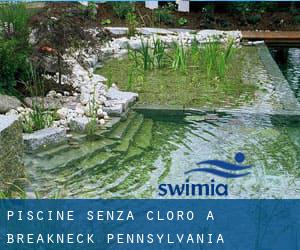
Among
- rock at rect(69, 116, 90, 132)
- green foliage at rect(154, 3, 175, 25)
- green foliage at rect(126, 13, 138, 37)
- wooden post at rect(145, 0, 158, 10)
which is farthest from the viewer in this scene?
wooden post at rect(145, 0, 158, 10)

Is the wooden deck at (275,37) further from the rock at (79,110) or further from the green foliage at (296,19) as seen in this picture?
the rock at (79,110)

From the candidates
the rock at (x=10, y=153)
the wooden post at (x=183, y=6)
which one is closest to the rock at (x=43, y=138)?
the rock at (x=10, y=153)

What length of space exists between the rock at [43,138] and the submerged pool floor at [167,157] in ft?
0.25

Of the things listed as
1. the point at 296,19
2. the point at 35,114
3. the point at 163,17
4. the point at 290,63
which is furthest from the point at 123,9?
the point at 35,114

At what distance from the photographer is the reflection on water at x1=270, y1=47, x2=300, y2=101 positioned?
7777mm

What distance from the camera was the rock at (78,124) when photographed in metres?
5.14

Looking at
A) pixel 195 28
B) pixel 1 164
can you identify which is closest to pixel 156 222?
pixel 1 164

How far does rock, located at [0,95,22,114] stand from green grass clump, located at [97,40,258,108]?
1.24m

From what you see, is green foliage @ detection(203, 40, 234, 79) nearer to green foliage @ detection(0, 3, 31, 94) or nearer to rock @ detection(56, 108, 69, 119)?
green foliage @ detection(0, 3, 31, 94)

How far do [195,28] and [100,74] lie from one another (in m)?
4.07

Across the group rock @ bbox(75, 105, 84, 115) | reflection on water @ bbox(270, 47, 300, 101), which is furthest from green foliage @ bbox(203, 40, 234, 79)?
rock @ bbox(75, 105, 84, 115)

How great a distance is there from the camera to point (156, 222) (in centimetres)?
347

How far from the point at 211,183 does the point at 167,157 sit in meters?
0.80

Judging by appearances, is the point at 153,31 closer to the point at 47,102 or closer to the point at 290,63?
the point at 290,63
